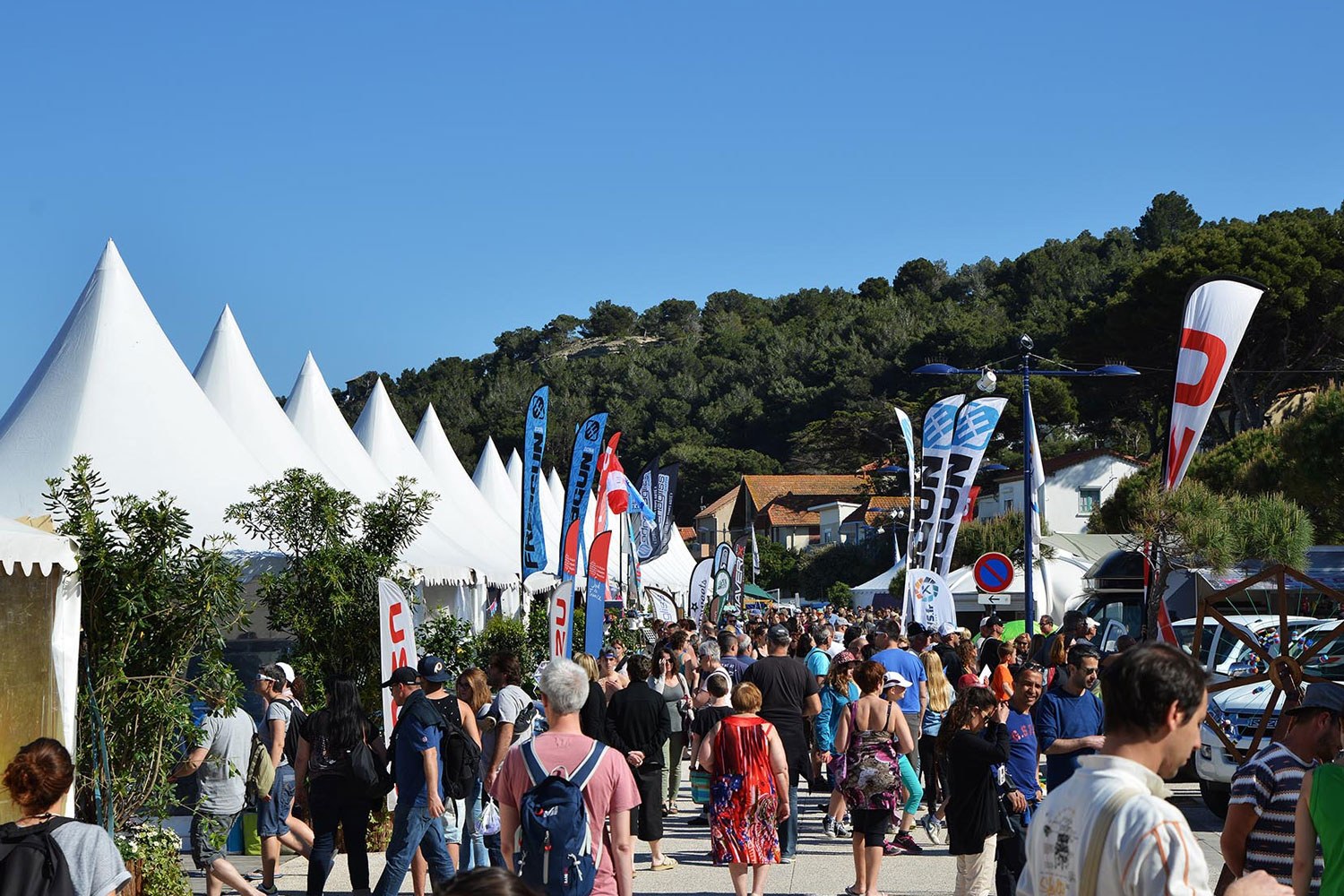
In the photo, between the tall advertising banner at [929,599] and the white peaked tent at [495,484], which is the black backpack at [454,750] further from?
the white peaked tent at [495,484]

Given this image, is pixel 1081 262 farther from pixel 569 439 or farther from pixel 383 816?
pixel 383 816

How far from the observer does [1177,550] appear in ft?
70.2

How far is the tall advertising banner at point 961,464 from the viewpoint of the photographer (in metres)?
20.5

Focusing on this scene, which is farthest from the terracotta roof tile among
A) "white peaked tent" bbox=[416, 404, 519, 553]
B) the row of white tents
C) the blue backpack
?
the blue backpack

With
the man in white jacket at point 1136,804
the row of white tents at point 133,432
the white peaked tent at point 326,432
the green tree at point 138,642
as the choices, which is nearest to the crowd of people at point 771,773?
the man in white jacket at point 1136,804

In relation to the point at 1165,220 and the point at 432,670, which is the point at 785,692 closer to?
the point at 432,670

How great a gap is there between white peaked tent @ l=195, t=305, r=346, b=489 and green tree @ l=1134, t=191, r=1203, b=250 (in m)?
94.7

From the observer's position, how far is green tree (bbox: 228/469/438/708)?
40.6 ft

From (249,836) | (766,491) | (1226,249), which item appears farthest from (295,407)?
(766,491)

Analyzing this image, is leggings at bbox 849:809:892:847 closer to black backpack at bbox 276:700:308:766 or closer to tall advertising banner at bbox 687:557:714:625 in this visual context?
black backpack at bbox 276:700:308:766

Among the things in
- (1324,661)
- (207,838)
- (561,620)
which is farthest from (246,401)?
(1324,661)

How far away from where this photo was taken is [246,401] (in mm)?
19000

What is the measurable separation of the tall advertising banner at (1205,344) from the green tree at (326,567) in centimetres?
727

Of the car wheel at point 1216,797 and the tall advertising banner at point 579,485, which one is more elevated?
the tall advertising banner at point 579,485
